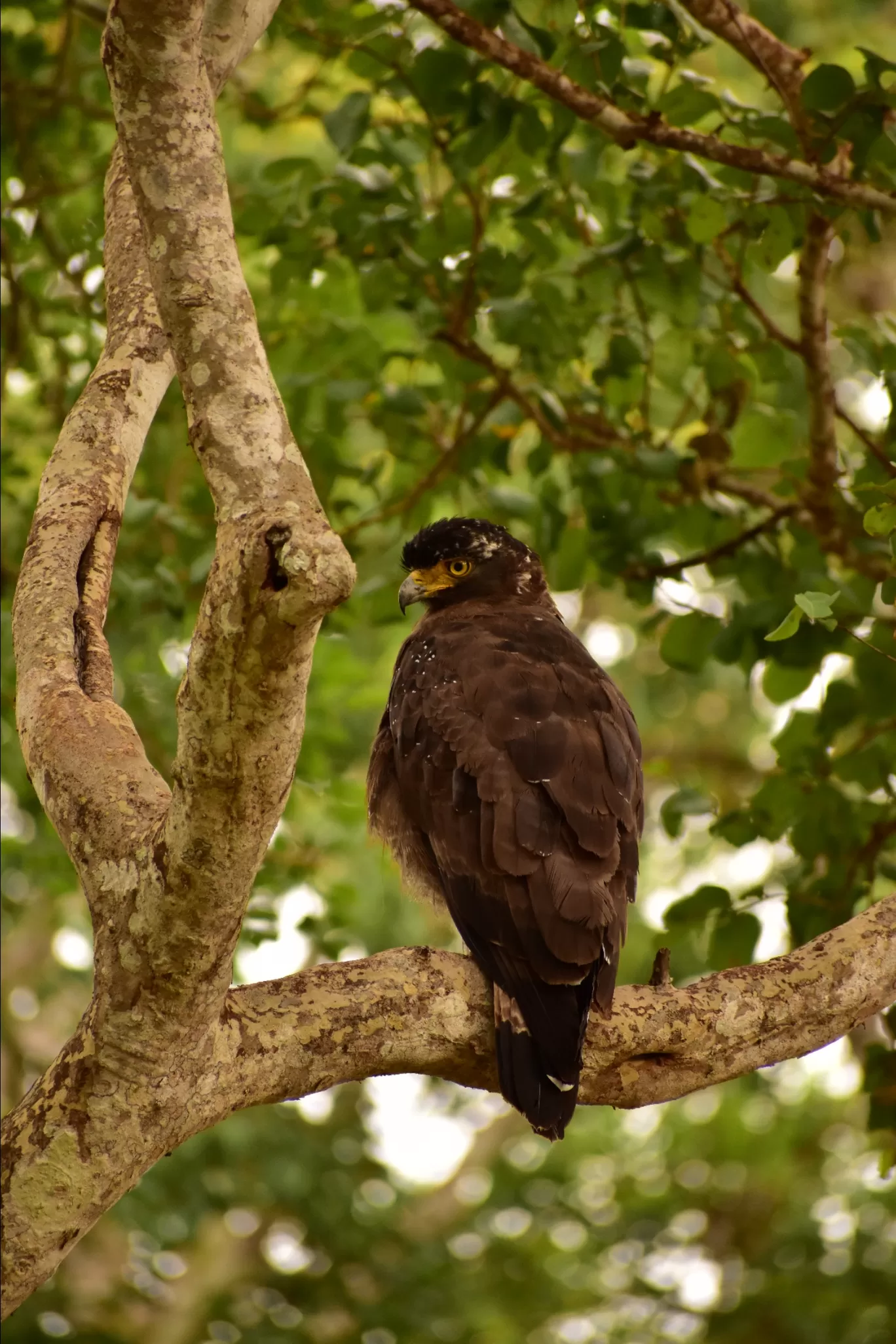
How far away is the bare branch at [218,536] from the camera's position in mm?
2195

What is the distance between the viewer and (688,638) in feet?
15.1

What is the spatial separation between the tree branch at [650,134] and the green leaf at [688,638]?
130 centimetres

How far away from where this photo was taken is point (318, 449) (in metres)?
5.17

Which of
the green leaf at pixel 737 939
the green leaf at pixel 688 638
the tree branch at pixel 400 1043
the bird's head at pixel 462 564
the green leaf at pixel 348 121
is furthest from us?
the bird's head at pixel 462 564

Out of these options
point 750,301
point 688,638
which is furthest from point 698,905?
point 750,301

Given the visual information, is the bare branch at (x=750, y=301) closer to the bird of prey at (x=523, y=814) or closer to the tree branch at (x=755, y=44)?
the tree branch at (x=755, y=44)

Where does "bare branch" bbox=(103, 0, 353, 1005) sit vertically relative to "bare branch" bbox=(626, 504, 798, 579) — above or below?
below

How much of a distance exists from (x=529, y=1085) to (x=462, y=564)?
92.9 inches

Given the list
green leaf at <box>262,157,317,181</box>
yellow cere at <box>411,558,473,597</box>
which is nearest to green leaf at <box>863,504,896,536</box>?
yellow cere at <box>411,558,473,597</box>

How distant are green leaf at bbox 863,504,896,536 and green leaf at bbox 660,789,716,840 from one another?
54.8 inches

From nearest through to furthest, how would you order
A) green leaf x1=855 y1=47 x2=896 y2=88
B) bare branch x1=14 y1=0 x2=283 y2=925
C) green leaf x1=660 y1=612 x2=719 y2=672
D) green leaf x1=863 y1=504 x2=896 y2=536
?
bare branch x1=14 y1=0 x2=283 y2=925, green leaf x1=863 y1=504 x2=896 y2=536, green leaf x1=855 y1=47 x2=896 y2=88, green leaf x1=660 y1=612 x2=719 y2=672

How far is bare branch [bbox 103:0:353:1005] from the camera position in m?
2.20

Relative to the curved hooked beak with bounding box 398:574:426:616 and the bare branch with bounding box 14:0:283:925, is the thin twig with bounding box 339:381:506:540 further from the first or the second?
the bare branch with bounding box 14:0:283:925

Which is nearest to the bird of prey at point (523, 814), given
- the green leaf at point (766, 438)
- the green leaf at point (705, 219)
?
the green leaf at point (766, 438)
